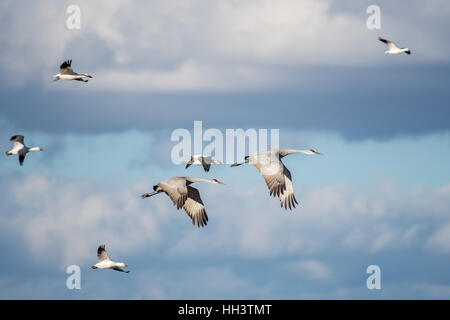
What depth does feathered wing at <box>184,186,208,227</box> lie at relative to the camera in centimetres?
5072

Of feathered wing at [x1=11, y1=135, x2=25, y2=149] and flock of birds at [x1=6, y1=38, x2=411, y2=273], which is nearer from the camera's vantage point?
flock of birds at [x1=6, y1=38, x2=411, y2=273]

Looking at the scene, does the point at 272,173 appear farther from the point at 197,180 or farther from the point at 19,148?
the point at 19,148

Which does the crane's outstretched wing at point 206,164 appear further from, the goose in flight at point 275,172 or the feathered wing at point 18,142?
the feathered wing at point 18,142

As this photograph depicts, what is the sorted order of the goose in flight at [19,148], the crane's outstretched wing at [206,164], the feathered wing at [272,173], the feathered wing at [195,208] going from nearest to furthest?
the feathered wing at [272,173]
the feathered wing at [195,208]
the goose in flight at [19,148]
the crane's outstretched wing at [206,164]

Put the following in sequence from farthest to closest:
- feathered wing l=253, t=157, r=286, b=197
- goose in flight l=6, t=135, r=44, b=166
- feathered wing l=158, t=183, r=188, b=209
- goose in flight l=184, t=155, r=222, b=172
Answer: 1. goose in flight l=184, t=155, r=222, b=172
2. goose in flight l=6, t=135, r=44, b=166
3. feathered wing l=253, t=157, r=286, b=197
4. feathered wing l=158, t=183, r=188, b=209

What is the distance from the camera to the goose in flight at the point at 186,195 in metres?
48.0

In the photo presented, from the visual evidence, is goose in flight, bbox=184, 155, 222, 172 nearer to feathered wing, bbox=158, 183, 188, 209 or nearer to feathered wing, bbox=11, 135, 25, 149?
feathered wing, bbox=158, 183, 188, 209

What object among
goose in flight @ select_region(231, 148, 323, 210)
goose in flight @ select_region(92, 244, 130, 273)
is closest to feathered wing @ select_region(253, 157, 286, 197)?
goose in flight @ select_region(231, 148, 323, 210)

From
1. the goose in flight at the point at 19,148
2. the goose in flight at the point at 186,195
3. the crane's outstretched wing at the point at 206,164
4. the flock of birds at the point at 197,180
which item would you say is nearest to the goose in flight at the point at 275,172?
the flock of birds at the point at 197,180

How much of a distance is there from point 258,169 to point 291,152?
3461 millimetres

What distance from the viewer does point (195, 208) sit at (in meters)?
50.9

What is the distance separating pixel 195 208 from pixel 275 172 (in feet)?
15.6
